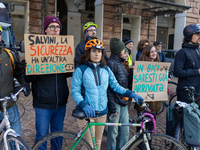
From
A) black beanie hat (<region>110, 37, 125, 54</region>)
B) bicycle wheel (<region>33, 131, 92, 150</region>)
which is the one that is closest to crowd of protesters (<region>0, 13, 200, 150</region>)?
black beanie hat (<region>110, 37, 125, 54</region>)

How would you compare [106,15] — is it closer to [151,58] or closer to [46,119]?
[151,58]

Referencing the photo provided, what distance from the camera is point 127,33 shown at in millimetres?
15586

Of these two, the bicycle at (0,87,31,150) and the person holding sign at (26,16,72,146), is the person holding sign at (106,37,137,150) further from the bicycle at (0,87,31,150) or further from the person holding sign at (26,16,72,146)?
the bicycle at (0,87,31,150)

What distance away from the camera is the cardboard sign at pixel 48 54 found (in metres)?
2.41

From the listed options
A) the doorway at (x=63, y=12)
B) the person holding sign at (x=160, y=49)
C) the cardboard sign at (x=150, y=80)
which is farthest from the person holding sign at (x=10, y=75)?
the doorway at (x=63, y=12)

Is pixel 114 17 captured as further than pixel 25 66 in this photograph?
Yes

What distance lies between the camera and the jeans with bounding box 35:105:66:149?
2453 millimetres

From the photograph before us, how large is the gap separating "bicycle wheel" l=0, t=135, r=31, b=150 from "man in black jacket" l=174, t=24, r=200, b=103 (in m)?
2.24

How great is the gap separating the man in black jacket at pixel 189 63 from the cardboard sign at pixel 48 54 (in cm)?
162

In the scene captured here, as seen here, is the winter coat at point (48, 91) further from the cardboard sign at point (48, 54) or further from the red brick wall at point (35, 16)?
the red brick wall at point (35, 16)

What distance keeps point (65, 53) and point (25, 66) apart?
59 centimetres

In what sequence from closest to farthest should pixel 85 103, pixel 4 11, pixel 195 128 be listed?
pixel 85 103 → pixel 195 128 → pixel 4 11

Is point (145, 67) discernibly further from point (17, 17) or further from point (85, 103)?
point (17, 17)

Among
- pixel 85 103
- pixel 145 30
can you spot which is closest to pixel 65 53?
pixel 85 103
